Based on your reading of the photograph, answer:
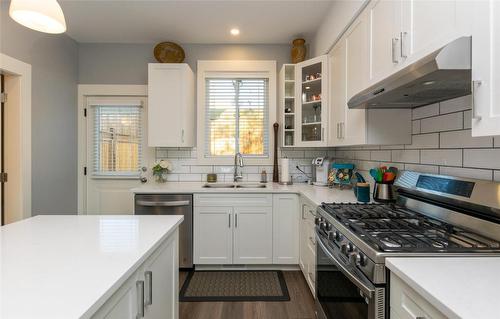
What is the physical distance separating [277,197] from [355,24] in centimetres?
172

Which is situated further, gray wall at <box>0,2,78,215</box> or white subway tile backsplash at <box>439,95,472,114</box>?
gray wall at <box>0,2,78,215</box>

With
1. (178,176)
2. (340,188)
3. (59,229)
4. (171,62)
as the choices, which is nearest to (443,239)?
(340,188)

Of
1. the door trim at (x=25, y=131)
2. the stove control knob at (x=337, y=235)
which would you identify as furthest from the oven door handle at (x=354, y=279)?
the door trim at (x=25, y=131)

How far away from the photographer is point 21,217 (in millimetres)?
2594

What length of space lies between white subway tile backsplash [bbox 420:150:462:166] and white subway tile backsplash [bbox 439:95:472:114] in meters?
0.24

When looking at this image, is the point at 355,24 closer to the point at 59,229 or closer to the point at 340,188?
the point at 340,188

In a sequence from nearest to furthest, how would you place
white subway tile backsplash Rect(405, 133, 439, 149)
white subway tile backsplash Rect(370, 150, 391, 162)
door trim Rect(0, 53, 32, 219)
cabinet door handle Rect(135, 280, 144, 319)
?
A: cabinet door handle Rect(135, 280, 144, 319) < white subway tile backsplash Rect(405, 133, 439, 149) < white subway tile backsplash Rect(370, 150, 391, 162) < door trim Rect(0, 53, 32, 219)

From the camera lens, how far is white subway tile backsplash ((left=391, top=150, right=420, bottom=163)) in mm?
1853

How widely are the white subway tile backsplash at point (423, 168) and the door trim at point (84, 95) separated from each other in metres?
3.09

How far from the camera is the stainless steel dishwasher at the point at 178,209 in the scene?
279cm

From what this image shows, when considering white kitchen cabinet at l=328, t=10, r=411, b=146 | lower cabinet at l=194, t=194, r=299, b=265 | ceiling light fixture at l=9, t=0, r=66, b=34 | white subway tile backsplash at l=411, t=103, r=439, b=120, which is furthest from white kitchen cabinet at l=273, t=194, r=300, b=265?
ceiling light fixture at l=9, t=0, r=66, b=34

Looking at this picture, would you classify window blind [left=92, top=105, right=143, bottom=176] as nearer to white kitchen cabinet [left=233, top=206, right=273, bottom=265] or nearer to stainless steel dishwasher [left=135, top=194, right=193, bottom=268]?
stainless steel dishwasher [left=135, top=194, right=193, bottom=268]

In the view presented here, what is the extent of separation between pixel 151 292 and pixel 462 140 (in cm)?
176

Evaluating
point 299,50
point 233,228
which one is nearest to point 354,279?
point 233,228
